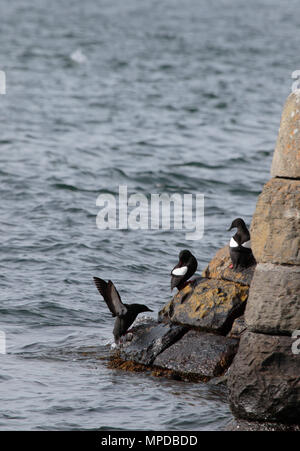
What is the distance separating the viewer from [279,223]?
9344 mm

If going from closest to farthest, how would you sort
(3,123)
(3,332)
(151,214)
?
(3,332)
(151,214)
(3,123)

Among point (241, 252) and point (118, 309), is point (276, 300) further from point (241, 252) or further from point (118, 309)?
point (118, 309)

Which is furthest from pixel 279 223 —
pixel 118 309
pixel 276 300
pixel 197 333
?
pixel 118 309

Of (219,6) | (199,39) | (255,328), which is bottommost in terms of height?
(255,328)

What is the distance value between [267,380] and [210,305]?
89.1 inches

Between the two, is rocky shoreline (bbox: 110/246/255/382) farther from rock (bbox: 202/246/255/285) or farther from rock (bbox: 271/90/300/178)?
rock (bbox: 271/90/300/178)

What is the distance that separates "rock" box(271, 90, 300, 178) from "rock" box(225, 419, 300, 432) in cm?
263

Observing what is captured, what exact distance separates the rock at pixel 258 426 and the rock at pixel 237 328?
71.0 inches

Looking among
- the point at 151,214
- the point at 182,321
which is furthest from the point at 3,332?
the point at 151,214

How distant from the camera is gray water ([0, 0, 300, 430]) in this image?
10727mm

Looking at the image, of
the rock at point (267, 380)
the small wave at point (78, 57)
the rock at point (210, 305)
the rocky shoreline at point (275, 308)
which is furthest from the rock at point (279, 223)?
the small wave at point (78, 57)

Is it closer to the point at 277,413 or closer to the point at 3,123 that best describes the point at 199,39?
the point at 3,123

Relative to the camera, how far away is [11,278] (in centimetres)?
1653

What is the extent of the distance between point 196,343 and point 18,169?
16150 mm
